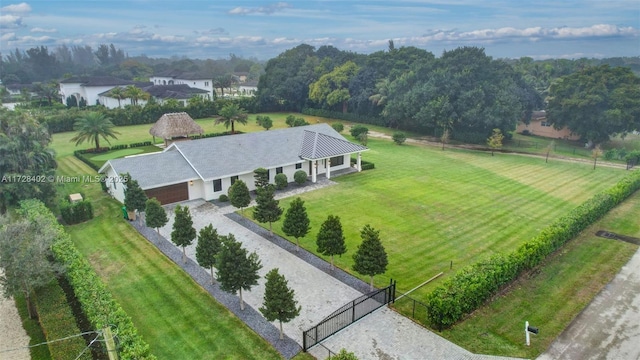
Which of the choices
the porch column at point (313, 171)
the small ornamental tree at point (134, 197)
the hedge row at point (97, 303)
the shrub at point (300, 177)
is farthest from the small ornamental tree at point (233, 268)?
the porch column at point (313, 171)

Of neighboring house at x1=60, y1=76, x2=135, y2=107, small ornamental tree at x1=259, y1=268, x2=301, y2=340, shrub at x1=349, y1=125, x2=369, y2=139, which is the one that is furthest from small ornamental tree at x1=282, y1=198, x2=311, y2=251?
neighboring house at x1=60, y1=76, x2=135, y2=107

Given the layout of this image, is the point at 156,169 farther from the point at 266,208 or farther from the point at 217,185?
the point at 266,208

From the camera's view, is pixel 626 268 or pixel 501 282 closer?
pixel 501 282

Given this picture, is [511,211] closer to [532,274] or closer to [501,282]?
[532,274]

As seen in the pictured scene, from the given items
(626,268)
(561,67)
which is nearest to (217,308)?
(626,268)

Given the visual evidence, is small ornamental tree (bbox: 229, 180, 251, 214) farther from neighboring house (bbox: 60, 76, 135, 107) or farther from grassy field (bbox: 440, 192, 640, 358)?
neighboring house (bbox: 60, 76, 135, 107)

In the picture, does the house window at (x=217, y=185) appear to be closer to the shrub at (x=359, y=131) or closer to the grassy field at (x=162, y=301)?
the grassy field at (x=162, y=301)
